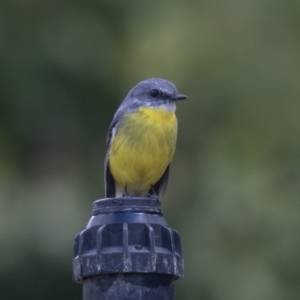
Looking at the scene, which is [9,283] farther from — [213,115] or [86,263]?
[86,263]

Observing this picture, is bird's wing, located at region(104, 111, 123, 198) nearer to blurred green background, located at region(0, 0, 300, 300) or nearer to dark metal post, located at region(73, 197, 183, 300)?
blurred green background, located at region(0, 0, 300, 300)

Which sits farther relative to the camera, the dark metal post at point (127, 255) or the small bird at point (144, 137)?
the small bird at point (144, 137)

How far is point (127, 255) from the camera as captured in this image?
330cm

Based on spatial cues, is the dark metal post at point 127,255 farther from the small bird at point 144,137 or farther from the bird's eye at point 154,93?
the bird's eye at point 154,93

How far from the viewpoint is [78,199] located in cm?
956

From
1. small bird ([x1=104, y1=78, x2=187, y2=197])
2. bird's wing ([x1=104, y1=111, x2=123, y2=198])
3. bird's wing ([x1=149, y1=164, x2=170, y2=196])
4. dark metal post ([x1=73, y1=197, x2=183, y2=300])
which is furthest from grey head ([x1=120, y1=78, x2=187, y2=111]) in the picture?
dark metal post ([x1=73, y1=197, x2=183, y2=300])

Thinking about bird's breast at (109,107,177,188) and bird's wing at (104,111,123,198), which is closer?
bird's breast at (109,107,177,188)

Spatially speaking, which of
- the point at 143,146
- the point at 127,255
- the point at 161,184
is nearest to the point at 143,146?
the point at 143,146

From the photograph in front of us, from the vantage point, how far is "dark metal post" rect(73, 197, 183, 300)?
10.9 feet

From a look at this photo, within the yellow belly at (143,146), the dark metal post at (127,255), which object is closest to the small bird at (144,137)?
the yellow belly at (143,146)

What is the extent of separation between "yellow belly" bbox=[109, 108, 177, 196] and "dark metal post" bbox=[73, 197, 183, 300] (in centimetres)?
282

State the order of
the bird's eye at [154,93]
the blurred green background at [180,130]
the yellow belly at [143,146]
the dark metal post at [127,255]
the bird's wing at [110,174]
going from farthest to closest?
1. the blurred green background at [180,130]
2. the bird's wing at [110,174]
3. the bird's eye at [154,93]
4. the yellow belly at [143,146]
5. the dark metal post at [127,255]

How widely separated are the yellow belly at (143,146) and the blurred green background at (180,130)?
2945 millimetres

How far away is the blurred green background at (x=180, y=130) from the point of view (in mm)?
9430
